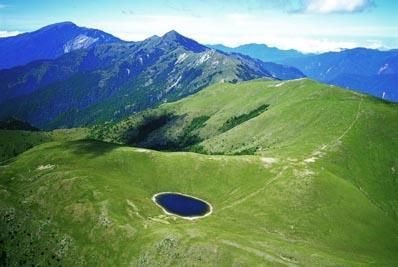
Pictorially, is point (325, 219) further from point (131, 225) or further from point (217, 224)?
point (131, 225)

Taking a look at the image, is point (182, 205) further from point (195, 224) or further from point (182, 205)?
point (195, 224)

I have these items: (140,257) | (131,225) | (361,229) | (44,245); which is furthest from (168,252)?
(361,229)

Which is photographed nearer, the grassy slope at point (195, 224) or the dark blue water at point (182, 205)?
the grassy slope at point (195, 224)

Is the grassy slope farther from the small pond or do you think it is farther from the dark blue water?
the dark blue water

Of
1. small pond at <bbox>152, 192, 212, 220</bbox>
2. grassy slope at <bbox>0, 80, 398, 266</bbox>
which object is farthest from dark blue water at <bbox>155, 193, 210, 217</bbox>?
grassy slope at <bbox>0, 80, 398, 266</bbox>

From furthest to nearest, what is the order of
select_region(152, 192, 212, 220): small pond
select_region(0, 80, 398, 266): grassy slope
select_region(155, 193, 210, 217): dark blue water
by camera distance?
select_region(155, 193, 210, 217): dark blue water → select_region(152, 192, 212, 220): small pond → select_region(0, 80, 398, 266): grassy slope

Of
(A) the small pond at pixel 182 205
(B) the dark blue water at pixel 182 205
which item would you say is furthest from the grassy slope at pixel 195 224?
(B) the dark blue water at pixel 182 205

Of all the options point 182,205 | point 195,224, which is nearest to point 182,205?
point 182,205

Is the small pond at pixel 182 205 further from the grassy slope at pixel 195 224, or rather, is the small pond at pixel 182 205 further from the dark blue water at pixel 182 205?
the grassy slope at pixel 195 224

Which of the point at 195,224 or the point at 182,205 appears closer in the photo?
the point at 195,224
